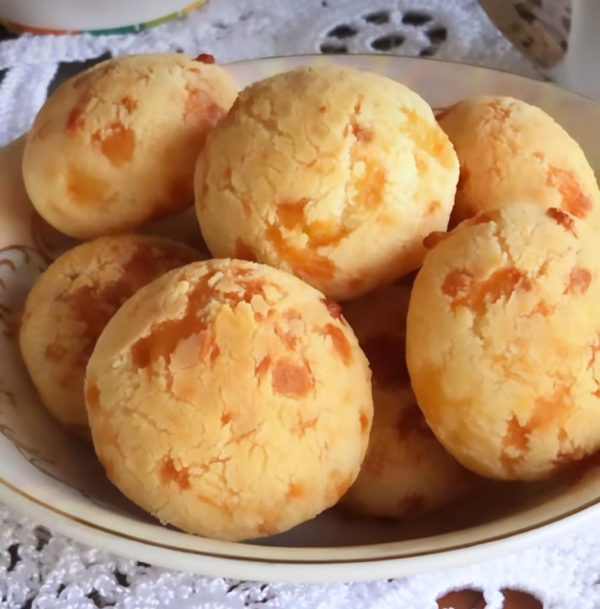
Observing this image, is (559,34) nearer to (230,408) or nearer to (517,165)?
(517,165)

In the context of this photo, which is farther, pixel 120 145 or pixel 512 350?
pixel 120 145

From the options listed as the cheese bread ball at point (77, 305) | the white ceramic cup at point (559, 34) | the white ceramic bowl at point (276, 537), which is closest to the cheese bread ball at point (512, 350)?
the white ceramic bowl at point (276, 537)

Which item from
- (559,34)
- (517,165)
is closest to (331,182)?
(517,165)

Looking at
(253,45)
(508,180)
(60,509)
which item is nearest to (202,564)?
(60,509)

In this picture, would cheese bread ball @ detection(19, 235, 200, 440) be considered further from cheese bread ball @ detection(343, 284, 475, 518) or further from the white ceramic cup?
the white ceramic cup

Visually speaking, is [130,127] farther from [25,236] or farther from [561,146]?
[561,146]

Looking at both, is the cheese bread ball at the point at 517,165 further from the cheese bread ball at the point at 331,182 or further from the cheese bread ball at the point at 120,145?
the cheese bread ball at the point at 120,145
